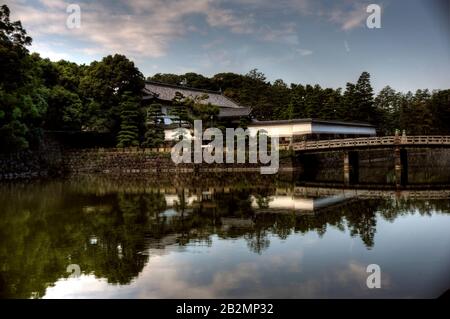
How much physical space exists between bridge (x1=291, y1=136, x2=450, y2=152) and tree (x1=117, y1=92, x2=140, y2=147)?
42.1 ft

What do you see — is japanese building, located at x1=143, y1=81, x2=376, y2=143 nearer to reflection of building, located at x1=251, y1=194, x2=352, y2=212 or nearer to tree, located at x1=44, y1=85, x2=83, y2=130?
tree, located at x1=44, y1=85, x2=83, y2=130

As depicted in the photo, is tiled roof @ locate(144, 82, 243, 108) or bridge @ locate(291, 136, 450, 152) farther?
tiled roof @ locate(144, 82, 243, 108)

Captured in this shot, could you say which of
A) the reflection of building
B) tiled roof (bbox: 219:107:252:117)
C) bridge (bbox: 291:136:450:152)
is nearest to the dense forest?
tiled roof (bbox: 219:107:252:117)

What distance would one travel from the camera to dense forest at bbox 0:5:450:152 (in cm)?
2955

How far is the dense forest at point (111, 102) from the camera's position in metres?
29.5

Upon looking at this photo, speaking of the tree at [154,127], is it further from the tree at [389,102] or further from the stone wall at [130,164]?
the tree at [389,102]

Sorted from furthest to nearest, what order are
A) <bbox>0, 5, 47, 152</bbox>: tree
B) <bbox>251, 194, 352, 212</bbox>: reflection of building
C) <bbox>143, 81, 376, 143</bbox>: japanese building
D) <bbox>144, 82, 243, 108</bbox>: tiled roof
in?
<bbox>144, 82, 243, 108</bbox>: tiled roof
<bbox>143, 81, 376, 143</bbox>: japanese building
<bbox>0, 5, 47, 152</bbox>: tree
<bbox>251, 194, 352, 212</bbox>: reflection of building

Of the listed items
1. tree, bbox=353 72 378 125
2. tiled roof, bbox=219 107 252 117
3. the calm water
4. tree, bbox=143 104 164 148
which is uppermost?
tree, bbox=353 72 378 125

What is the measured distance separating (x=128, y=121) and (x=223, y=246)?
29.1 metres

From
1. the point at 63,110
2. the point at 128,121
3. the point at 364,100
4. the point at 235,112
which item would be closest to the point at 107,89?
the point at 128,121

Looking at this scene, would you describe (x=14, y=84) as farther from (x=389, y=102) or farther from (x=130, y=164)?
(x=389, y=102)
